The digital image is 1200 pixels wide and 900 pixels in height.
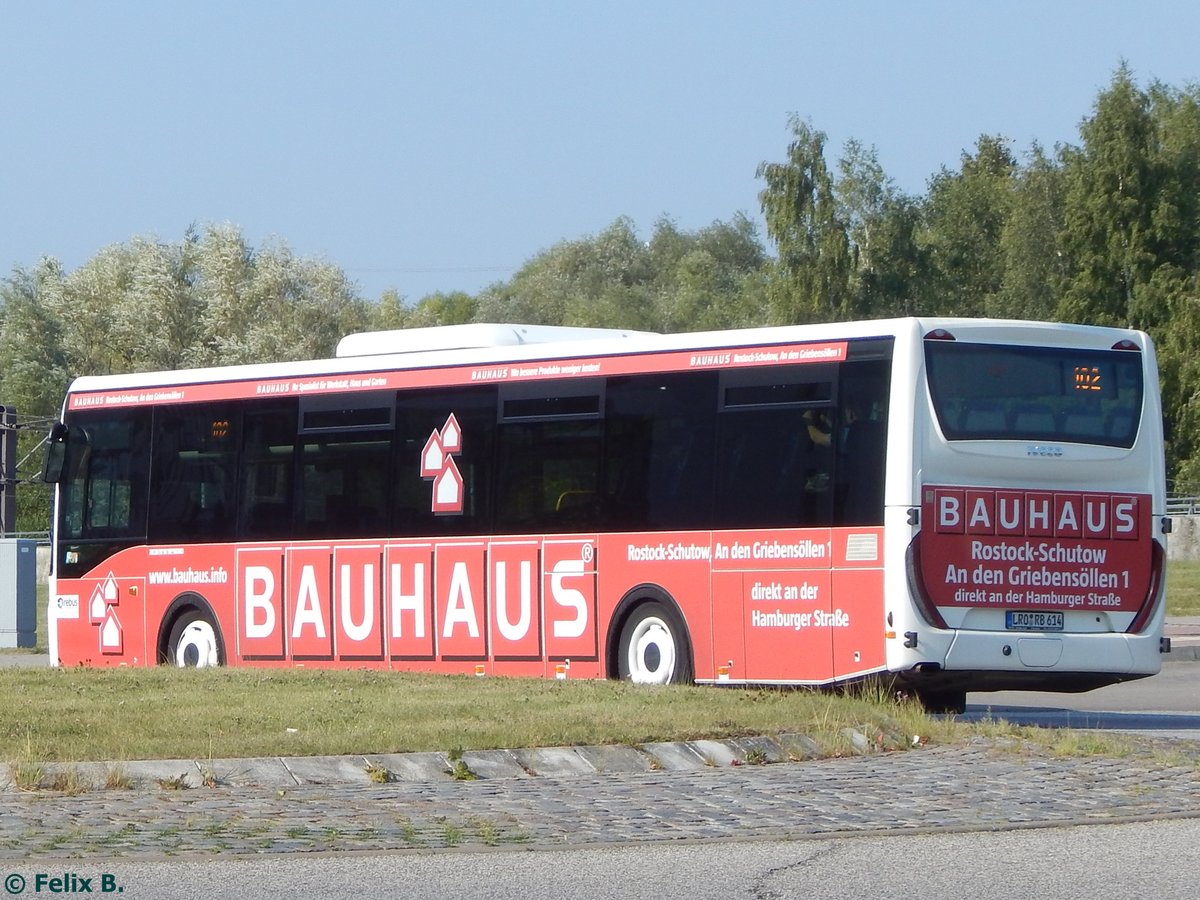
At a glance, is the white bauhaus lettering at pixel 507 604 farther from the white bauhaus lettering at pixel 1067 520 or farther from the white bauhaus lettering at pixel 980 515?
the white bauhaus lettering at pixel 1067 520

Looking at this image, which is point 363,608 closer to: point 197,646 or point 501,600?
point 501,600

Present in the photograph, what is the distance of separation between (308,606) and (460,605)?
1.86 metres

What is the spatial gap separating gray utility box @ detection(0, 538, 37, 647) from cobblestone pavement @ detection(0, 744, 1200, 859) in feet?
68.7

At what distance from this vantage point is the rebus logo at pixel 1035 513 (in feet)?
49.4

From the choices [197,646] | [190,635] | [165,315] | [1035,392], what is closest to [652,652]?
[1035,392]

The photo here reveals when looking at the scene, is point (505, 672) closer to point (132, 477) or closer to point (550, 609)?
point (550, 609)

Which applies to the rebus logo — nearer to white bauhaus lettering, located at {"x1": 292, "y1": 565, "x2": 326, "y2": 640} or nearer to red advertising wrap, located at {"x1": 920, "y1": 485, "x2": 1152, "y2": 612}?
red advertising wrap, located at {"x1": 920, "y1": 485, "x2": 1152, "y2": 612}

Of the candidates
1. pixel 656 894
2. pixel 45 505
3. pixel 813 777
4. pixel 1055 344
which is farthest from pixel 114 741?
pixel 45 505

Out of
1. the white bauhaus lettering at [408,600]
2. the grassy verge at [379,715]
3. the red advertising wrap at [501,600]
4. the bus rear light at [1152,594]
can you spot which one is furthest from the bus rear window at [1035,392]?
the white bauhaus lettering at [408,600]

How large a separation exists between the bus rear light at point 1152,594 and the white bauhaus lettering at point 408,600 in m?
6.42

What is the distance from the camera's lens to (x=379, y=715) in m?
12.7

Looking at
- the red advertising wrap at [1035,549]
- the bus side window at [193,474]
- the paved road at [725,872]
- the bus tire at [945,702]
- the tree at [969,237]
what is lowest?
the bus tire at [945,702]

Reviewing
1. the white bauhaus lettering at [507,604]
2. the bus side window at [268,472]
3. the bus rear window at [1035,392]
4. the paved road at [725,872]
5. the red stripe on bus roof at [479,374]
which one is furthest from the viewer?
the bus side window at [268,472]

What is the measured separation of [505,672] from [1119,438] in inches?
224
